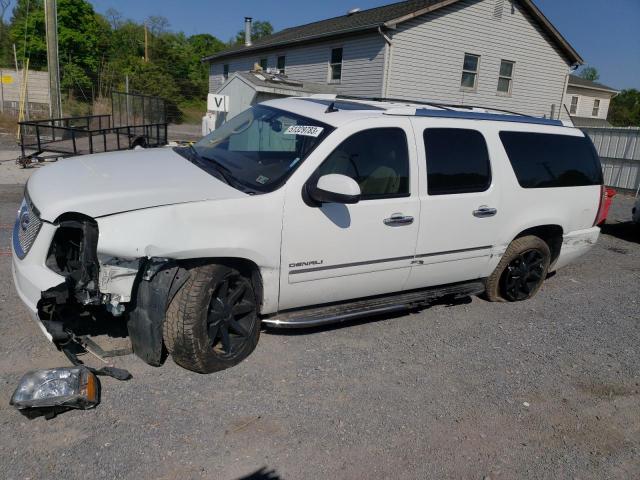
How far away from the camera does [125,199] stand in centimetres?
Answer: 320

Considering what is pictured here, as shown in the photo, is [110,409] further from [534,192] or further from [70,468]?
[534,192]

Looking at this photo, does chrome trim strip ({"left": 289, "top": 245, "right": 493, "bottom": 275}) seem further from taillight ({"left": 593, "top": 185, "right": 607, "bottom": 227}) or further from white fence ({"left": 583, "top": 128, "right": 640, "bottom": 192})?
white fence ({"left": 583, "top": 128, "right": 640, "bottom": 192})

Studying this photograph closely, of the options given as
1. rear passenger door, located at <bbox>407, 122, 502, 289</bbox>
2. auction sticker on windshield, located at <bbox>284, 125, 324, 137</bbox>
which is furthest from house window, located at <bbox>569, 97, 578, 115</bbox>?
auction sticker on windshield, located at <bbox>284, 125, 324, 137</bbox>

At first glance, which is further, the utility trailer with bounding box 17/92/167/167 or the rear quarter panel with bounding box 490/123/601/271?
the utility trailer with bounding box 17/92/167/167

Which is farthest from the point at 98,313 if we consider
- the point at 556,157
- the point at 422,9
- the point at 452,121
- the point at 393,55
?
the point at 422,9

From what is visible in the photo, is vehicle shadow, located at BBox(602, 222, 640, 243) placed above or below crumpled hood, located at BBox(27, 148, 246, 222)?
below

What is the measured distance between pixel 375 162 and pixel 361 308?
118cm

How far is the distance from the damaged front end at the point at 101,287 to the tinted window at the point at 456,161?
224 centimetres

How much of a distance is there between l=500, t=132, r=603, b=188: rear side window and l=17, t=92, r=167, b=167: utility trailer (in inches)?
373

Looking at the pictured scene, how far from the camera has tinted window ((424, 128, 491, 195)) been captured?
4293 millimetres

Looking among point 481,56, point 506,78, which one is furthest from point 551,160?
point 506,78

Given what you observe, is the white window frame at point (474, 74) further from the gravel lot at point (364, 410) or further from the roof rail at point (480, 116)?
the gravel lot at point (364, 410)

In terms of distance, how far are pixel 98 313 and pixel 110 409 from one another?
1.16 m

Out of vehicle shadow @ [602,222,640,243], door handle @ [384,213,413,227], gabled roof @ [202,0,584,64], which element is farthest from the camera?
gabled roof @ [202,0,584,64]
